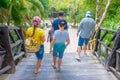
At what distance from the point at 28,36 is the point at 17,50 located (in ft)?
6.75

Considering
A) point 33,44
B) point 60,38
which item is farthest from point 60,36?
point 33,44

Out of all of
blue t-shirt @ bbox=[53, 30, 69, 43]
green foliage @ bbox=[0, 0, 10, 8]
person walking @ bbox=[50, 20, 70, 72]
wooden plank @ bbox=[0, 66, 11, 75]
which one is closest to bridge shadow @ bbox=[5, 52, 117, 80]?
wooden plank @ bbox=[0, 66, 11, 75]

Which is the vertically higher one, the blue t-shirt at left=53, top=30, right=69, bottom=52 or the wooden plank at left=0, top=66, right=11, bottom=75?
the blue t-shirt at left=53, top=30, right=69, bottom=52

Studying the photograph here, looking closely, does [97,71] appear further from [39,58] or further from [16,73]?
[16,73]

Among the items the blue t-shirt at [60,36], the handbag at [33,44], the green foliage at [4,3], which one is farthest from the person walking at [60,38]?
the green foliage at [4,3]

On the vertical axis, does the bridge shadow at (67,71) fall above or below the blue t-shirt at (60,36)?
below

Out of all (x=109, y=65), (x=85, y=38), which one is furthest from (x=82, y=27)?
(x=109, y=65)

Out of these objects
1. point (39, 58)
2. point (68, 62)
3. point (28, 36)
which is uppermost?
point (28, 36)

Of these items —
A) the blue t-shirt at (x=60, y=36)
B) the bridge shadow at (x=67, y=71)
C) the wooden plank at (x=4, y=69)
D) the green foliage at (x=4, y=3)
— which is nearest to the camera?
the wooden plank at (x=4, y=69)

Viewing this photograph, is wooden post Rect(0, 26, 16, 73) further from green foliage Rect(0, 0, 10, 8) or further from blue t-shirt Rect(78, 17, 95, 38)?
green foliage Rect(0, 0, 10, 8)

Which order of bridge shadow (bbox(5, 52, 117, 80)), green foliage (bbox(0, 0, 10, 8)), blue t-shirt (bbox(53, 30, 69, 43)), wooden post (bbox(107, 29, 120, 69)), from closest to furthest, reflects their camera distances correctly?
bridge shadow (bbox(5, 52, 117, 80)) → wooden post (bbox(107, 29, 120, 69)) → blue t-shirt (bbox(53, 30, 69, 43)) → green foliage (bbox(0, 0, 10, 8))

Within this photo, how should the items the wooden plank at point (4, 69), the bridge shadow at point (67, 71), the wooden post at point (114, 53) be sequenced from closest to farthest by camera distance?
the wooden plank at point (4, 69)
the bridge shadow at point (67, 71)
the wooden post at point (114, 53)

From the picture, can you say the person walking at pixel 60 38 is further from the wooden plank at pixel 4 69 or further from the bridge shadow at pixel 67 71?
the wooden plank at pixel 4 69

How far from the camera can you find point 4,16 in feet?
41.6
